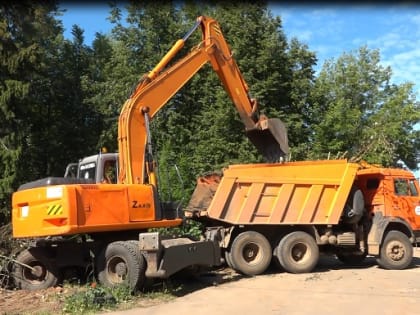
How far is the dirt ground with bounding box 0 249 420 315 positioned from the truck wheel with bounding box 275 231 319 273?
258 millimetres

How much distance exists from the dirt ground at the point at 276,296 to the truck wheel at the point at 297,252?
0.26 metres

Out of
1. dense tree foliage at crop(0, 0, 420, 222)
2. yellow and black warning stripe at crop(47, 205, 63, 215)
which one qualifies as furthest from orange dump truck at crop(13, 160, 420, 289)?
dense tree foliage at crop(0, 0, 420, 222)

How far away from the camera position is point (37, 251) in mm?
12203

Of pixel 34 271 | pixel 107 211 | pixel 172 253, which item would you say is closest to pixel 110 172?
pixel 107 211

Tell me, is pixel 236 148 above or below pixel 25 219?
above

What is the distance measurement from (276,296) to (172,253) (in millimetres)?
2147

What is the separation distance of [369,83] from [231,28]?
17268 millimetres

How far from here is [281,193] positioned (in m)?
14.2

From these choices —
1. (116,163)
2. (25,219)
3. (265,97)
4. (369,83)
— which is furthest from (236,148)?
(369,83)

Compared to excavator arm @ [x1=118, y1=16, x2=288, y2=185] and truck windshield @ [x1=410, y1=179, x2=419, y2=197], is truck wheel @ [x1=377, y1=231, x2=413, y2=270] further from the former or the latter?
excavator arm @ [x1=118, y1=16, x2=288, y2=185]

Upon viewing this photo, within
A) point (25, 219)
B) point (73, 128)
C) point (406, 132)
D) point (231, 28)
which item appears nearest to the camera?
point (25, 219)

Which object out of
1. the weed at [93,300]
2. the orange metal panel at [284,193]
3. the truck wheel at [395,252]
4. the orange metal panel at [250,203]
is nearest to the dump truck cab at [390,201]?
the truck wheel at [395,252]

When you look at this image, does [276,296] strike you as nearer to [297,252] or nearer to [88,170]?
[297,252]

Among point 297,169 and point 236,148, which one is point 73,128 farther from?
point 297,169
